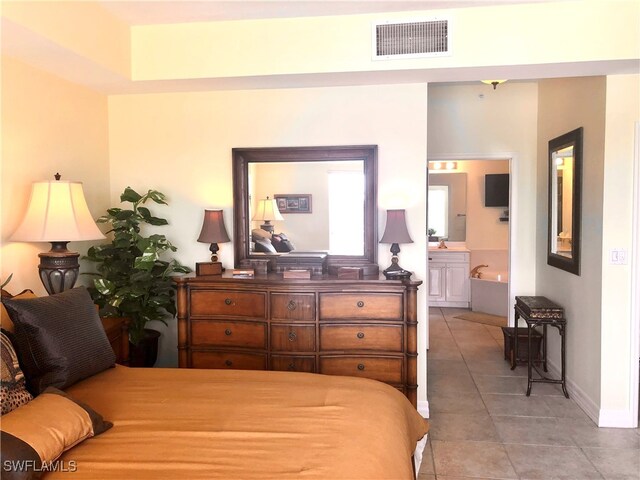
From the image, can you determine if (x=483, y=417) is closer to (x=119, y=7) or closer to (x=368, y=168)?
(x=368, y=168)

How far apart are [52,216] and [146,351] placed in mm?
1323

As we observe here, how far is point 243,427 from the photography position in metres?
1.73

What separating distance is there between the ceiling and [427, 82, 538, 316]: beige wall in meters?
2.12

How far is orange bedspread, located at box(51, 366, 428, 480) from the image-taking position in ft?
4.85

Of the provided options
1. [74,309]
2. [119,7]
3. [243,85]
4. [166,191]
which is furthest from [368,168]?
[74,309]

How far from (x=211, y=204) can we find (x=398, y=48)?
175 cm

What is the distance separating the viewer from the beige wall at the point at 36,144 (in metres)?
2.67

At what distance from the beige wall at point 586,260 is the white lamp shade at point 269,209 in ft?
7.38

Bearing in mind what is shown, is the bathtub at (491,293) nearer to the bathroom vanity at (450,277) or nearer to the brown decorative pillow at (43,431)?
the bathroom vanity at (450,277)

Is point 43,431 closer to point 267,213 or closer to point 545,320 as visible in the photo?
point 267,213

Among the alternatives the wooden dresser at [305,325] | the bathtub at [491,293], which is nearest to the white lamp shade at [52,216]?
the wooden dresser at [305,325]

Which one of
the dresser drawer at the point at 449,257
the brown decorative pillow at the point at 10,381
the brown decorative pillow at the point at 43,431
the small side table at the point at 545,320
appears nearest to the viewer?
the brown decorative pillow at the point at 43,431

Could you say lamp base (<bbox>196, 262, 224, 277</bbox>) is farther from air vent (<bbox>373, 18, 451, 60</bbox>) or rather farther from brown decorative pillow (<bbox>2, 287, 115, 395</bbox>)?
air vent (<bbox>373, 18, 451, 60</bbox>)

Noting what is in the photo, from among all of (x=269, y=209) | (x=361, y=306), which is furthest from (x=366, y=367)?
(x=269, y=209)
